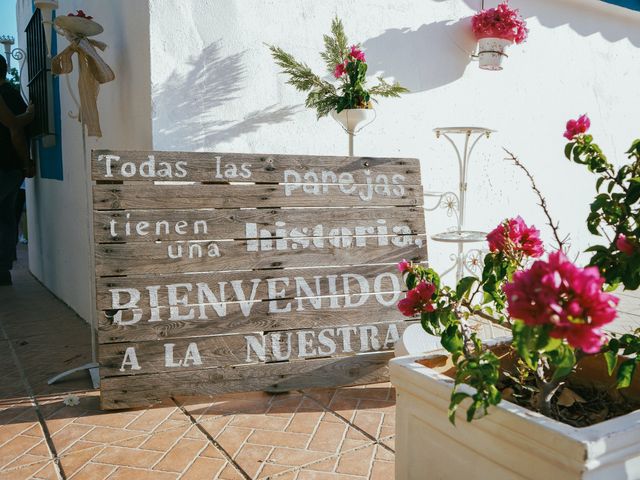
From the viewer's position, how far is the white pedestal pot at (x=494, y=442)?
1304mm

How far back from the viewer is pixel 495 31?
15.7 ft

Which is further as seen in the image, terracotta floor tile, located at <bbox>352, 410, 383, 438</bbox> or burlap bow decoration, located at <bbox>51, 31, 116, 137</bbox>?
burlap bow decoration, located at <bbox>51, 31, 116, 137</bbox>

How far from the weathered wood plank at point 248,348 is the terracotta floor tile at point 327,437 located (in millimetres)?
526

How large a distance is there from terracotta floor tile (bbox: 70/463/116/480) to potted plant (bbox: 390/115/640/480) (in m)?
1.32

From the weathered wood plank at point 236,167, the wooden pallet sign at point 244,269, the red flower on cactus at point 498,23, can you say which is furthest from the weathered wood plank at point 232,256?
the red flower on cactus at point 498,23

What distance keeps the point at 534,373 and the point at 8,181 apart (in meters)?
6.33

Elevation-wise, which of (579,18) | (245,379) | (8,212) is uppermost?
(579,18)

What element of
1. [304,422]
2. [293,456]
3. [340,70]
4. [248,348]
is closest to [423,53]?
[340,70]

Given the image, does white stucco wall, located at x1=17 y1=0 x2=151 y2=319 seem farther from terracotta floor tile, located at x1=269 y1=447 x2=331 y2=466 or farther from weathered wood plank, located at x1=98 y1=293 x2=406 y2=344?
terracotta floor tile, located at x1=269 y1=447 x2=331 y2=466

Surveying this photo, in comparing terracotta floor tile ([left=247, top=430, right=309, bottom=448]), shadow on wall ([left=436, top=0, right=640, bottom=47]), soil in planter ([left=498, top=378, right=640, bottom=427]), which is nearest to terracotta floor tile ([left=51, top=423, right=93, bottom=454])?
terracotta floor tile ([left=247, top=430, right=309, bottom=448])

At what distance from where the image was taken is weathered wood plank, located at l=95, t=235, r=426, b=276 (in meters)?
3.06

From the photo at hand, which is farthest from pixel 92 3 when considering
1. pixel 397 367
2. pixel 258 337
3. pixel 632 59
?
pixel 632 59

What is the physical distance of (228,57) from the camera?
12.7 feet

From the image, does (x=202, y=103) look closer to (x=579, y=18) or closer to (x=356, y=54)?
(x=356, y=54)
